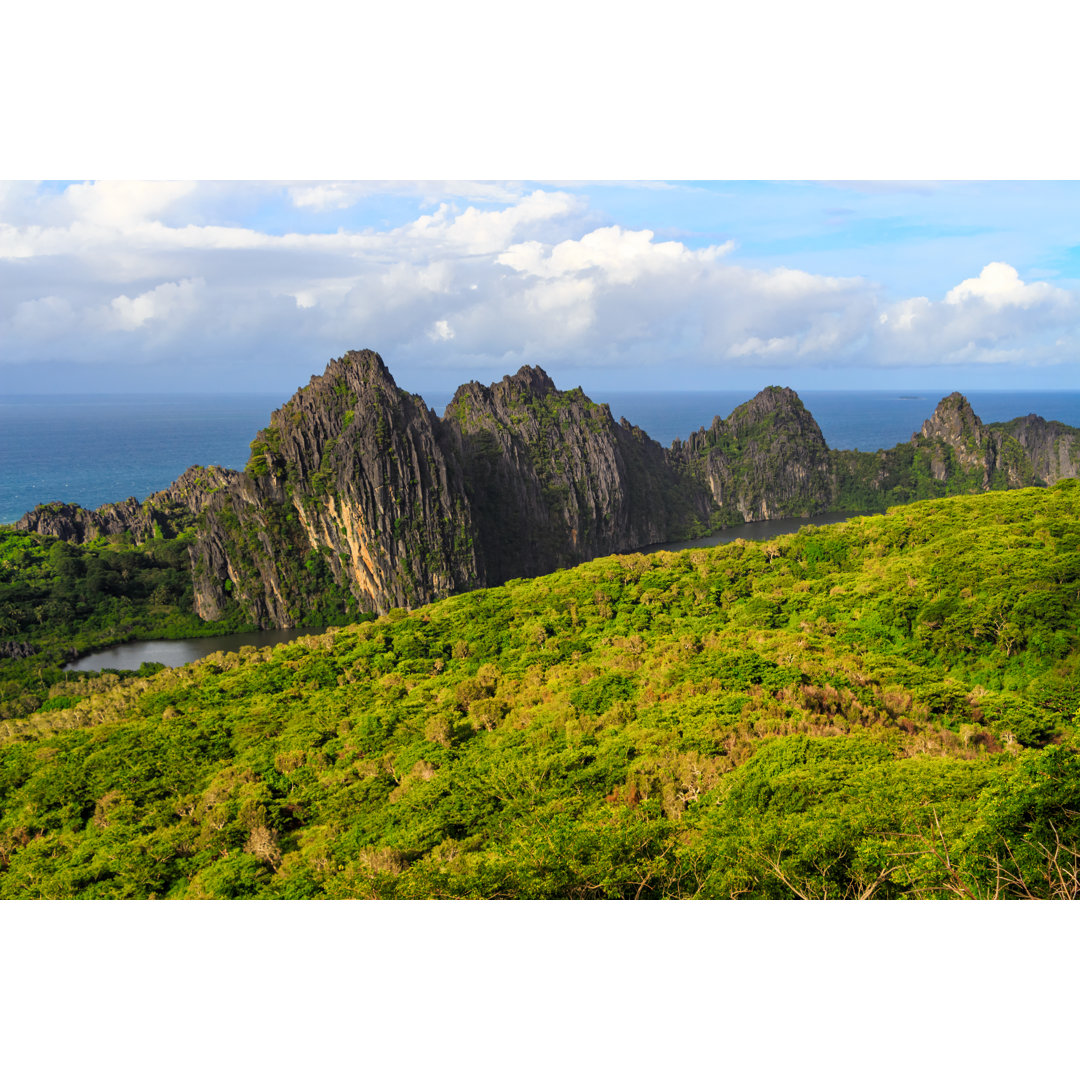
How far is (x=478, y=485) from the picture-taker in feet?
201

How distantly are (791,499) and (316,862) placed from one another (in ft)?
274

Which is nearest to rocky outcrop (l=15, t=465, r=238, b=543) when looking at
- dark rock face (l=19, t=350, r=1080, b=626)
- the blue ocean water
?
dark rock face (l=19, t=350, r=1080, b=626)

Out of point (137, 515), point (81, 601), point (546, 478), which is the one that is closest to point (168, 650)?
point (81, 601)

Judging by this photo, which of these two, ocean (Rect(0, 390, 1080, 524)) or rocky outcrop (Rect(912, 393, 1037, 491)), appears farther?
rocky outcrop (Rect(912, 393, 1037, 491))

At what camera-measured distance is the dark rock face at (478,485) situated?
52312 millimetres

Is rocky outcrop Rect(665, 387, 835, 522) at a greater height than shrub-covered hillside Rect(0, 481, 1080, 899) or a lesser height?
greater

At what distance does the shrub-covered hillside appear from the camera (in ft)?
26.4

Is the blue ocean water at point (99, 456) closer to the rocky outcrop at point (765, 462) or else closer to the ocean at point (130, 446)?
the ocean at point (130, 446)

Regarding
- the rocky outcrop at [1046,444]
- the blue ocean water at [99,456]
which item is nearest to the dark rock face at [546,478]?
the blue ocean water at [99,456]

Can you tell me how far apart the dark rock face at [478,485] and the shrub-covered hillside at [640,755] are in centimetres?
3347

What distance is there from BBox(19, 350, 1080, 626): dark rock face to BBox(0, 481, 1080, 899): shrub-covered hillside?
33470 millimetres

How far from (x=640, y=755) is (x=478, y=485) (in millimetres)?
51742

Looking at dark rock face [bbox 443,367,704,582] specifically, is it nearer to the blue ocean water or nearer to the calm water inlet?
the calm water inlet

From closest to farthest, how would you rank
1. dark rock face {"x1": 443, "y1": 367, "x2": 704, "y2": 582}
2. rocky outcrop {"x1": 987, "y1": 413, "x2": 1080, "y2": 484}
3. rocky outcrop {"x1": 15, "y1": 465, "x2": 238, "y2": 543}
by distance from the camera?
rocky outcrop {"x1": 15, "y1": 465, "x2": 238, "y2": 543} < dark rock face {"x1": 443, "y1": 367, "x2": 704, "y2": 582} < rocky outcrop {"x1": 987, "y1": 413, "x2": 1080, "y2": 484}
